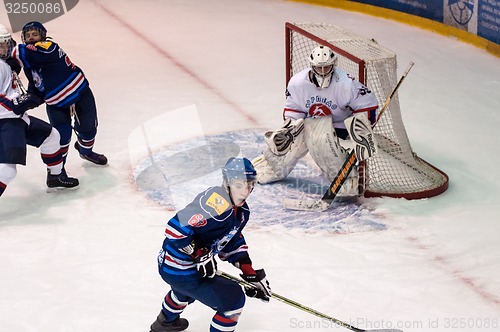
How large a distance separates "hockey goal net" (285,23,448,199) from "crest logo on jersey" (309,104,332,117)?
226 mm

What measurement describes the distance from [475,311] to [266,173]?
1.53 metres

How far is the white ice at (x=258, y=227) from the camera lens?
371cm

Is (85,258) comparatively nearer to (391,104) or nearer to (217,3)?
(391,104)

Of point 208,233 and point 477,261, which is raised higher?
point 208,233

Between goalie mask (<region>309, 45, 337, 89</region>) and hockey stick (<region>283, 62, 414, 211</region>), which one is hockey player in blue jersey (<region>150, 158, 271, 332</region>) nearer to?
hockey stick (<region>283, 62, 414, 211</region>)

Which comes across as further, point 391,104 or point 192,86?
point 192,86

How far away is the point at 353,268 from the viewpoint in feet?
13.2

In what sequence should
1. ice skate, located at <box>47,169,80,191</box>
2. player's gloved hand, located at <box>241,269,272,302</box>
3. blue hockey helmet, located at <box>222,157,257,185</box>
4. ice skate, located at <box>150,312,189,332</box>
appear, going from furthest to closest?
ice skate, located at <box>47,169,80,191</box>
ice skate, located at <box>150,312,189,332</box>
player's gloved hand, located at <box>241,269,272,302</box>
blue hockey helmet, located at <box>222,157,257,185</box>

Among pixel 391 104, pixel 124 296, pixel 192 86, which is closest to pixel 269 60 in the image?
pixel 192 86

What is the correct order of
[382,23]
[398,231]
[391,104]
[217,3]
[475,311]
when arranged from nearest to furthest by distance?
1. [475,311]
2. [398,231]
3. [391,104]
4. [382,23]
5. [217,3]

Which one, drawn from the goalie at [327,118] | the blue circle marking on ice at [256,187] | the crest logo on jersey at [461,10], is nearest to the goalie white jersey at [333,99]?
the goalie at [327,118]

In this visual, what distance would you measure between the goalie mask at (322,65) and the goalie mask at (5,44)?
1.44m

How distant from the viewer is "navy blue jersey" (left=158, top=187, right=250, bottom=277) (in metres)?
3.08

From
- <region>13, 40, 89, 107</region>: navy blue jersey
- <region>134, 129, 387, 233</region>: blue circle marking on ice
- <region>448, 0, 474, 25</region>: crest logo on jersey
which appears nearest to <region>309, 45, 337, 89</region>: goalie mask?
<region>134, 129, 387, 233</region>: blue circle marking on ice
